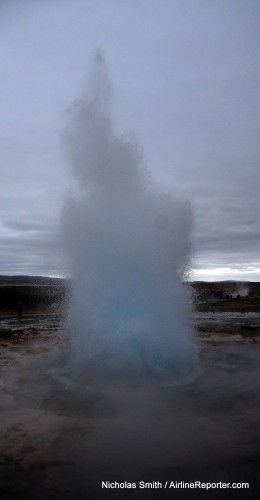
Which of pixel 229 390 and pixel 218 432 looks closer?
pixel 218 432

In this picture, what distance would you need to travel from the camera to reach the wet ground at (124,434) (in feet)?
13.0

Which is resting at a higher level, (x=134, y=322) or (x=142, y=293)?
(x=142, y=293)

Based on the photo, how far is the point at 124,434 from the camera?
17.2 feet

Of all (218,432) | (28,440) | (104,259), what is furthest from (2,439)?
(104,259)

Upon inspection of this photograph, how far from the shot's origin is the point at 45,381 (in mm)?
8055

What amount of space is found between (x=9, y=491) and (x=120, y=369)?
496 cm

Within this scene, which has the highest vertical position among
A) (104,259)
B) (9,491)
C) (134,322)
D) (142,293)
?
(104,259)

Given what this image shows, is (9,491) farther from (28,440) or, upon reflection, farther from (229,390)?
(229,390)

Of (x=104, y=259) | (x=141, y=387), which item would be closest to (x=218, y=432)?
(x=141, y=387)

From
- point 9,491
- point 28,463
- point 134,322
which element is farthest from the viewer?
point 134,322

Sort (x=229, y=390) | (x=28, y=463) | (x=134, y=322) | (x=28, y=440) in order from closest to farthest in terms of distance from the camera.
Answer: (x=28, y=463) → (x=28, y=440) → (x=229, y=390) → (x=134, y=322)

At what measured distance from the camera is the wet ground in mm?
3967

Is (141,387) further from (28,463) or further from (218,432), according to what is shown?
(28,463)

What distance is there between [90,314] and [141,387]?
2.79m
